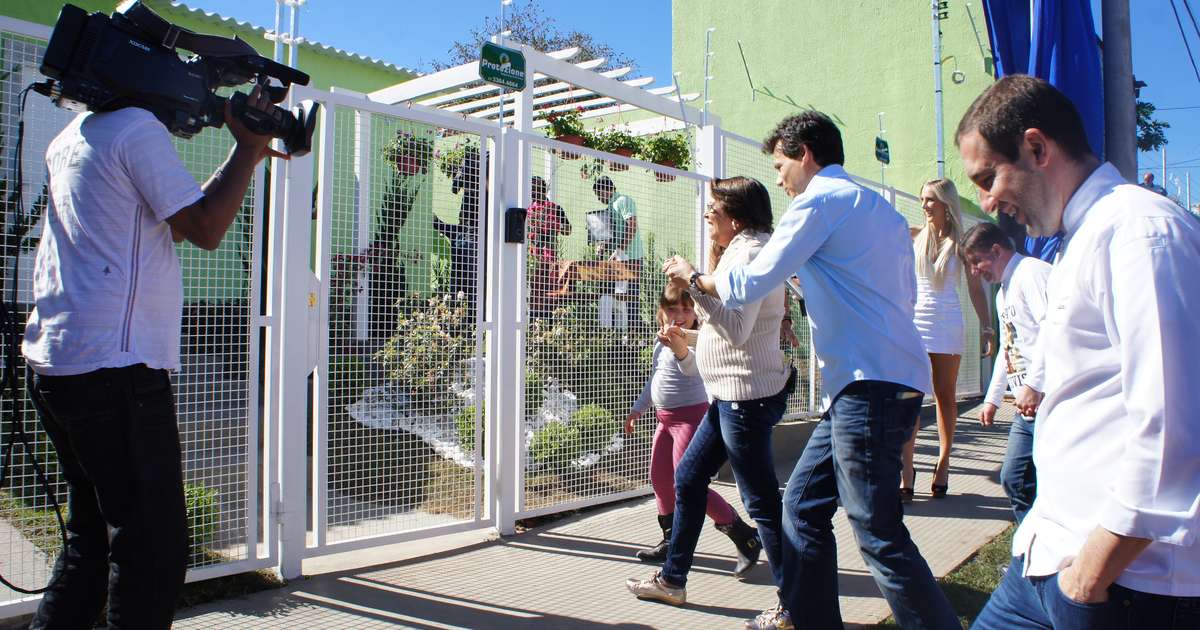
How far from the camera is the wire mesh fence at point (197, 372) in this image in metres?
3.11

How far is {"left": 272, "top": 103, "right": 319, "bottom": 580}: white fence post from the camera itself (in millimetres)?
3773

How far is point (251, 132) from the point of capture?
91.4 inches

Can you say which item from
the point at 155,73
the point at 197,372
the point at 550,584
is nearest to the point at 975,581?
the point at 550,584

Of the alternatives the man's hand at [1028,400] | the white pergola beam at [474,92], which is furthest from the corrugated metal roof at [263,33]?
the man's hand at [1028,400]

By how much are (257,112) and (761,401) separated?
6.91 ft

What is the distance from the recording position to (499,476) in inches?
183

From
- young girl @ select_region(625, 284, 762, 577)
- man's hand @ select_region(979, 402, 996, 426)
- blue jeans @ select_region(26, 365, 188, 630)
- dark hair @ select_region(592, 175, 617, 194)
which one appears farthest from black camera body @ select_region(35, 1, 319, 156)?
man's hand @ select_region(979, 402, 996, 426)

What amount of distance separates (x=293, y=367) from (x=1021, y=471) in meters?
3.17

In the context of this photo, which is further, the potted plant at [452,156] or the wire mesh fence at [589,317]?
the wire mesh fence at [589,317]

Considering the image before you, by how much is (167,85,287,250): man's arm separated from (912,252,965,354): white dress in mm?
4329

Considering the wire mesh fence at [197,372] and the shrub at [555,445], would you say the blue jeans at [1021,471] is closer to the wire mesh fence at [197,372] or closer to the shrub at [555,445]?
the shrub at [555,445]

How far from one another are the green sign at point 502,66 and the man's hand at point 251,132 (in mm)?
2657

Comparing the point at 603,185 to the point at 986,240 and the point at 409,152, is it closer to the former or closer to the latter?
the point at 409,152

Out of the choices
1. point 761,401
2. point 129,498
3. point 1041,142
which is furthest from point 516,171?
point 1041,142
